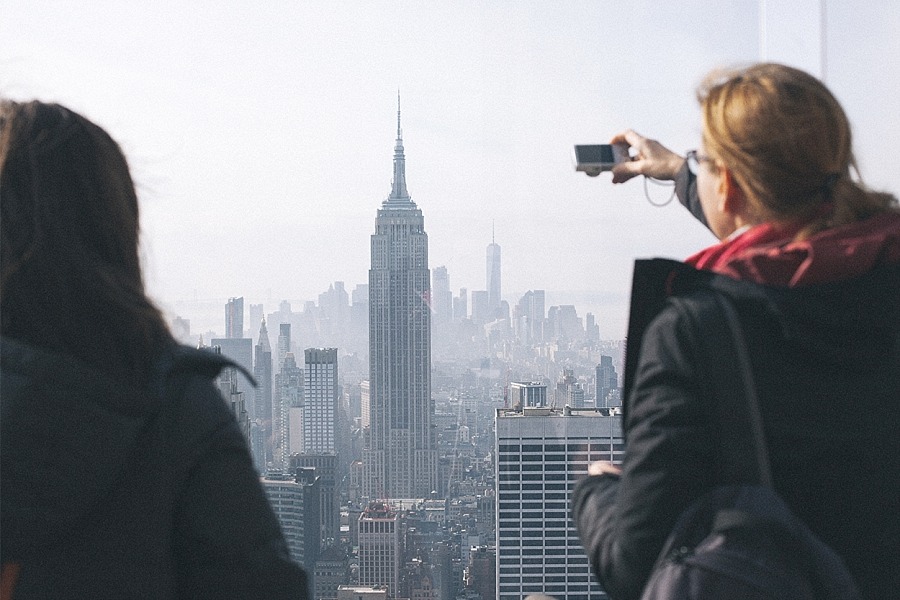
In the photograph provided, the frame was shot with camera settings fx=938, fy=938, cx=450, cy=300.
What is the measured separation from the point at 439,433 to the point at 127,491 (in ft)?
9.47

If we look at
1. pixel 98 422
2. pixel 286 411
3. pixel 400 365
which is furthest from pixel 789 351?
pixel 400 365

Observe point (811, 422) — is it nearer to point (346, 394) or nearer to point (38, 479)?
point (38, 479)

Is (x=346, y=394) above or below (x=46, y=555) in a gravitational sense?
above

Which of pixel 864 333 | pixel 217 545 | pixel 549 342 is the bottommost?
pixel 217 545

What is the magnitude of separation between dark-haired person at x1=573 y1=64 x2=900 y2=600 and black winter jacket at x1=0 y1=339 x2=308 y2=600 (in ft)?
0.96

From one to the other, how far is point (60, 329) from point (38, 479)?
12 cm

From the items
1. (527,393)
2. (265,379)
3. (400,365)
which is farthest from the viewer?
(400,365)

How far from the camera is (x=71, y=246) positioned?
72 centimetres

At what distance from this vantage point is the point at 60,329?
71 centimetres

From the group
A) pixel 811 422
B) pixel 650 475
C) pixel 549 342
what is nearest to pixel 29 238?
pixel 650 475

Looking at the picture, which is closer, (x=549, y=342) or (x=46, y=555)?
(x=46, y=555)

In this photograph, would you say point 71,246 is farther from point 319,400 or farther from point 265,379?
point 319,400

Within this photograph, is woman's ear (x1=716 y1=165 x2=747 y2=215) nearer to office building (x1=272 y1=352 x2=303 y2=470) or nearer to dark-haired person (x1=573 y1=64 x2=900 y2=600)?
dark-haired person (x1=573 y1=64 x2=900 y2=600)

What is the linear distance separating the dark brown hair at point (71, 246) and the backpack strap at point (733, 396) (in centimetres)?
43
